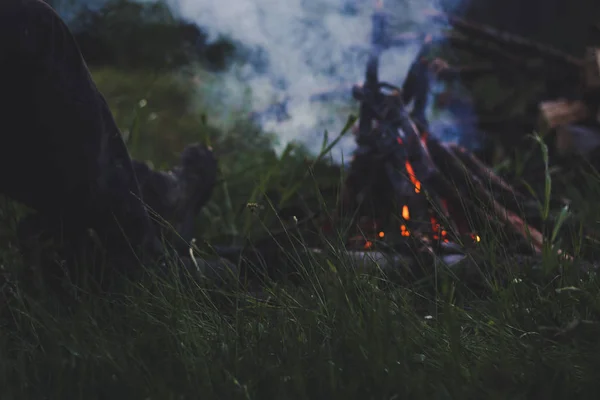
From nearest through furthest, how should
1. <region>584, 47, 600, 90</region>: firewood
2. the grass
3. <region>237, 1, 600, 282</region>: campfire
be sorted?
the grass
<region>237, 1, 600, 282</region>: campfire
<region>584, 47, 600, 90</region>: firewood

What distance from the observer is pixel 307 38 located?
14.6 feet

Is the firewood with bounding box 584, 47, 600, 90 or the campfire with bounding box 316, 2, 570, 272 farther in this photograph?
the firewood with bounding box 584, 47, 600, 90

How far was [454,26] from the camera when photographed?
538cm

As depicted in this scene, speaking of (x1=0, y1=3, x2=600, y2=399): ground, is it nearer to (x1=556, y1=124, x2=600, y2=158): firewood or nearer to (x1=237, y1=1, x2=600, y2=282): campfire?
(x1=237, y1=1, x2=600, y2=282): campfire

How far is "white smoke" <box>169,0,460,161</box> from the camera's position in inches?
166

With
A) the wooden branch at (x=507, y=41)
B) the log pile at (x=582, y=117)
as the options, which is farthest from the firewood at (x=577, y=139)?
the wooden branch at (x=507, y=41)

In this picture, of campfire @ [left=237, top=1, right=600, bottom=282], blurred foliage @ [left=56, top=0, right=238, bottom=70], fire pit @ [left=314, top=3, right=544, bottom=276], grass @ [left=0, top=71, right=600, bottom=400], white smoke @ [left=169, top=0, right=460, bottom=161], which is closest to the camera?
grass @ [left=0, top=71, right=600, bottom=400]

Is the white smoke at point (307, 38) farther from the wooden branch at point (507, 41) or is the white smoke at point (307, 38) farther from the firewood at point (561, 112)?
the firewood at point (561, 112)

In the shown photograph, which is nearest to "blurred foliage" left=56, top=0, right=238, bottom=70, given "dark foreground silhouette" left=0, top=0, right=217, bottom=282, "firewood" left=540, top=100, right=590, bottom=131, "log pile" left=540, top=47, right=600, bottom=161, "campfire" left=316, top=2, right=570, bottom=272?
"firewood" left=540, top=100, right=590, bottom=131

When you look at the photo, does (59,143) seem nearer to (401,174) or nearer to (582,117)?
(401,174)

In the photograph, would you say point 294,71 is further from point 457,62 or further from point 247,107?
point 457,62

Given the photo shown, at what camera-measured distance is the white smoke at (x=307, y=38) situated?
4.23 metres

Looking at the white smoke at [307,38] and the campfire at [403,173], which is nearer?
the campfire at [403,173]

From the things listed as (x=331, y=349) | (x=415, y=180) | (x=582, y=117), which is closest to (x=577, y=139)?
(x=582, y=117)
